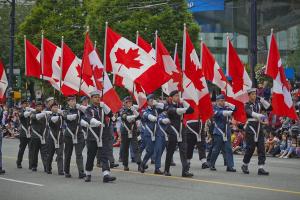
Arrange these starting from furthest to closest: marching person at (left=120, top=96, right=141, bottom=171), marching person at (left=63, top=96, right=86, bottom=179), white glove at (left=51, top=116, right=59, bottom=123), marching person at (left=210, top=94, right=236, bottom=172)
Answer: marching person at (left=120, top=96, right=141, bottom=171) < marching person at (left=210, top=94, right=236, bottom=172) < white glove at (left=51, top=116, right=59, bottom=123) < marching person at (left=63, top=96, right=86, bottom=179)

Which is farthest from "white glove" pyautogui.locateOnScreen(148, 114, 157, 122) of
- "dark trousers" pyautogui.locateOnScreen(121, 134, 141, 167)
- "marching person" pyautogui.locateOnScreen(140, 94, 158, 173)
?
"dark trousers" pyautogui.locateOnScreen(121, 134, 141, 167)

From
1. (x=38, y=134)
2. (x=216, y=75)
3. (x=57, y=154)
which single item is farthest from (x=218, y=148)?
(x=38, y=134)

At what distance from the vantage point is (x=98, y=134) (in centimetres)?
1389

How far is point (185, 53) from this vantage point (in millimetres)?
15555

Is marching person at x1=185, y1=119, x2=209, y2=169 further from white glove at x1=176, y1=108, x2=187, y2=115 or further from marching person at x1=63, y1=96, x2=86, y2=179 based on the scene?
marching person at x1=63, y1=96, x2=86, y2=179

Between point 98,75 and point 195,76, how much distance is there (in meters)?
2.26

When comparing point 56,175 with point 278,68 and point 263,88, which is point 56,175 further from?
point 263,88

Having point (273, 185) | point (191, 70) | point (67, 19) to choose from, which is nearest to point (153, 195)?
point (273, 185)

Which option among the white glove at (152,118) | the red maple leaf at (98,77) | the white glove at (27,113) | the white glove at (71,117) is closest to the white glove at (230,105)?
the white glove at (152,118)

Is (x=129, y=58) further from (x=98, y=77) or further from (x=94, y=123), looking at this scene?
(x=94, y=123)

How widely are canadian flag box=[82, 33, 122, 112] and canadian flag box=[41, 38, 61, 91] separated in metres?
2.78

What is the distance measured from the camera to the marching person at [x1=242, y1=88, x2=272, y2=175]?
15.0 meters

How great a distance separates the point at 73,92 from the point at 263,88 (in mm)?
9926

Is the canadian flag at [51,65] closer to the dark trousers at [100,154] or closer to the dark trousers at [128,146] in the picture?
the dark trousers at [128,146]
